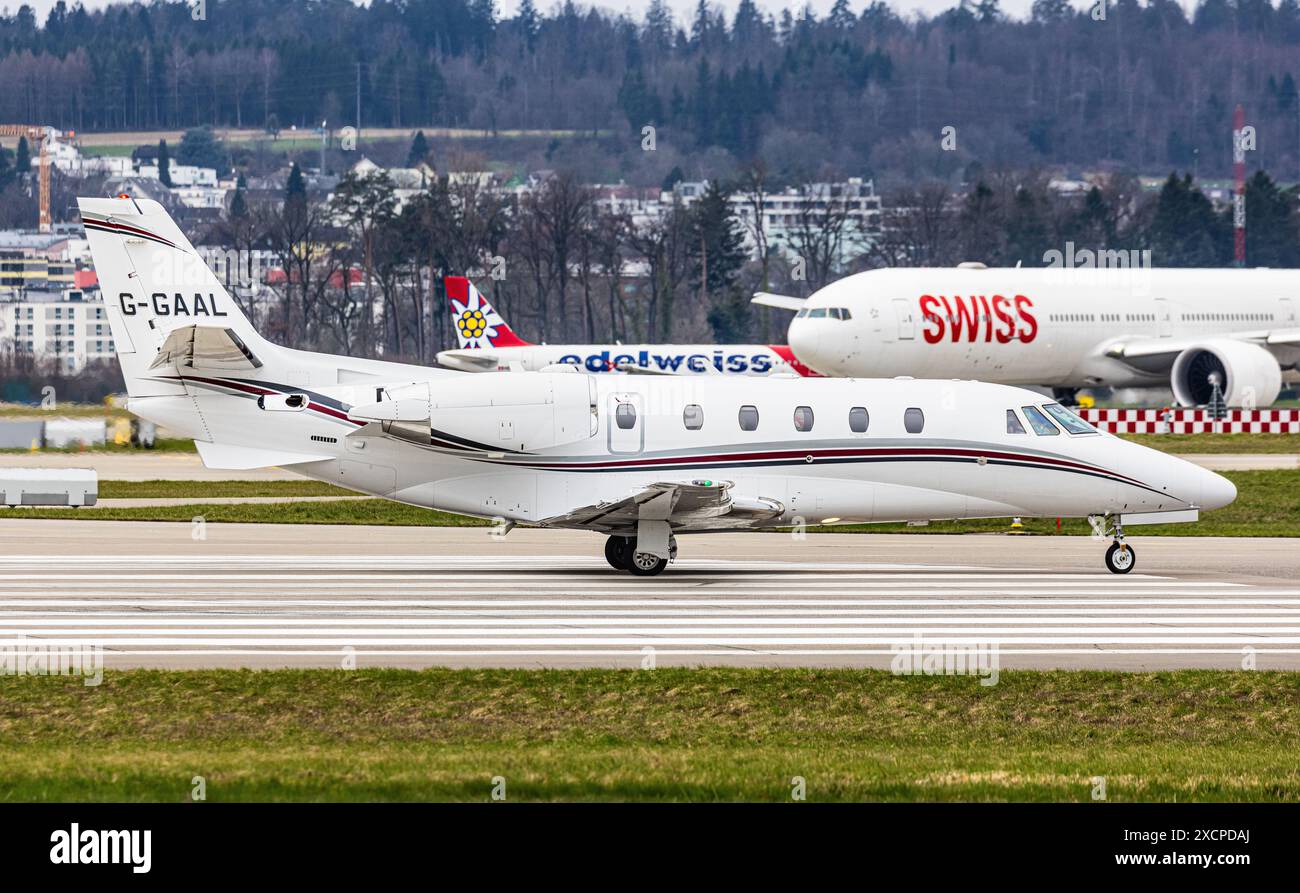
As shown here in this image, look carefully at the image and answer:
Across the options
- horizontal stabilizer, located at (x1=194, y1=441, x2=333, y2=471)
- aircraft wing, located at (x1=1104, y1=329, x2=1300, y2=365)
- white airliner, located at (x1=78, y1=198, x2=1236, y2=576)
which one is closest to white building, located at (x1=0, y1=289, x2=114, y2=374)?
aircraft wing, located at (x1=1104, y1=329, x2=1300, y2=365)

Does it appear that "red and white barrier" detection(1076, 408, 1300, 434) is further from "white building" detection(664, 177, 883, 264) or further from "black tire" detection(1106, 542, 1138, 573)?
"white building" detection(664, 177, 883, 264)

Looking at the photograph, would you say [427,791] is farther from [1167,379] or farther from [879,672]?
[1167,379]

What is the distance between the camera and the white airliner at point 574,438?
2295 centimetres

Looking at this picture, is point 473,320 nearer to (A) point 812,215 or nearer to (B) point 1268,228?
(A) point 812,215

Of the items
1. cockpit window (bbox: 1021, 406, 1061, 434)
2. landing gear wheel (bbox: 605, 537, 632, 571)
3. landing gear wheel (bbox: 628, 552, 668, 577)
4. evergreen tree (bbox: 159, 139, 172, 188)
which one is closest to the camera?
landing gear wheel (bbox: 628, 552, 668, 577)

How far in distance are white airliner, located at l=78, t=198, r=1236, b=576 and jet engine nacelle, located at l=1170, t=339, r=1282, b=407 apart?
33145 millimetres

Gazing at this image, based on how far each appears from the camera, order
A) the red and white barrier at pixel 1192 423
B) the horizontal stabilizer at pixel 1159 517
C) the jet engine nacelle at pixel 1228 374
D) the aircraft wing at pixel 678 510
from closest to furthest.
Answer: the aircraft wing at pixel 678 510 → the horizontal stabilizer at pixel 1159 517 → the red and white barrier at pixel 1192 423 → the jet engine nacelle at pixel 1228 374

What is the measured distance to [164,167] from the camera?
585ft

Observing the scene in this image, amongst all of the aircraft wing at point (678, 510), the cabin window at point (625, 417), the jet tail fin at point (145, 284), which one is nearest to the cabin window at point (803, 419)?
the aircraft wing at point (678, 510)

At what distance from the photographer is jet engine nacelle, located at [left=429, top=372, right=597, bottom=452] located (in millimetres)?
22891

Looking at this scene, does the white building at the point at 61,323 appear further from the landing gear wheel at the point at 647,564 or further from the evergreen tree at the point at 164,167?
the landing gear wheel at the point at 647,564

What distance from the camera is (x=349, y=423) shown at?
23.0 meters

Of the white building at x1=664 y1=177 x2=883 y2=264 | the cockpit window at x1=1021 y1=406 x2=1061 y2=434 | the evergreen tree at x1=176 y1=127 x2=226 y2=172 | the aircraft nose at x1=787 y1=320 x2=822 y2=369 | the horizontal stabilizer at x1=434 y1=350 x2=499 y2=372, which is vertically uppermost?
the evergreen tree at x1=176 y1=127 x2=226 y2=172

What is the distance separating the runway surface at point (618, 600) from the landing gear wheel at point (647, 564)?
0.63 ft
